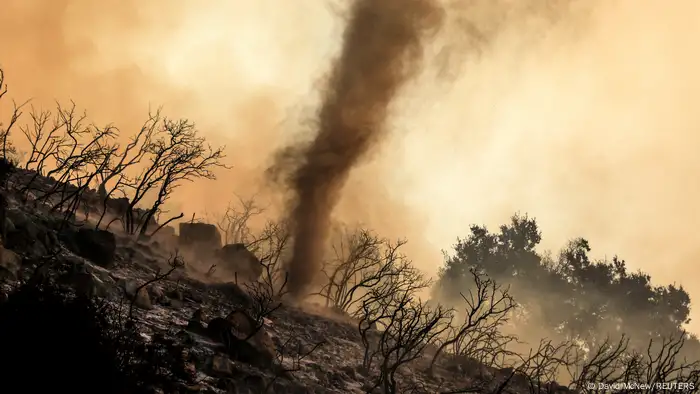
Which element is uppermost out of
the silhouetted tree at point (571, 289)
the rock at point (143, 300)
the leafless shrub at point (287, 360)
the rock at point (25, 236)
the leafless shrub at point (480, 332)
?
the silhouetted tree at point (571, 289)

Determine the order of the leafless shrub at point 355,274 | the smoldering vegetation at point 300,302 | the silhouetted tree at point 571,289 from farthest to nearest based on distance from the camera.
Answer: the silhouetted tree at point 571,289 → the leafless shrub at point 355,274 → the smoldering vegetation at point 300,302

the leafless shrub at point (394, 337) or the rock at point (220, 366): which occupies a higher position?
the leafless shrub at point (394, 337)

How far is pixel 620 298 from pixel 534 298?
31.4ft

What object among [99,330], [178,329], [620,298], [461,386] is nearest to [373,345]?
[461,386]

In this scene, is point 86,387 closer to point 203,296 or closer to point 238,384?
point 238,384

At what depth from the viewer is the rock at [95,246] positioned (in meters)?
17.5

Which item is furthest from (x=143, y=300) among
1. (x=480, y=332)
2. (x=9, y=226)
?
(x=480, y=332)

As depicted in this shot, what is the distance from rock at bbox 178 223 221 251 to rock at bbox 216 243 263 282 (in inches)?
67.0

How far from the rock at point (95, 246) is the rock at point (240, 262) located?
46.2ft

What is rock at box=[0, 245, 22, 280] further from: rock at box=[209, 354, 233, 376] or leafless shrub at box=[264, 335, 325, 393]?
leafless shrub at box=[264, 335, 325, 393]

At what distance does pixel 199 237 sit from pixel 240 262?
4763mm

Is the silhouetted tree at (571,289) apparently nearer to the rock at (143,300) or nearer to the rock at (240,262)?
the rock at (240,262)

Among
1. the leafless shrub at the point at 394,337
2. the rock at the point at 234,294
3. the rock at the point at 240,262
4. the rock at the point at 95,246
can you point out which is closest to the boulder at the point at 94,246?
the rock at the point at 95,246

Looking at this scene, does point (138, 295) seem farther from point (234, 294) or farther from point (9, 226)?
point (234, 294)
